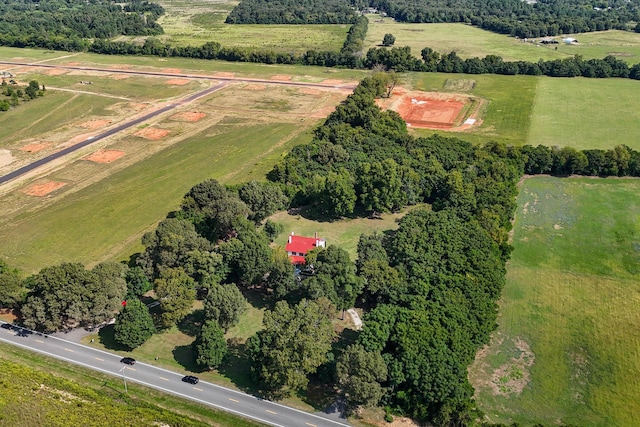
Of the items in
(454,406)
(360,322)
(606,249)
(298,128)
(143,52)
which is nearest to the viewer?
(454,406)

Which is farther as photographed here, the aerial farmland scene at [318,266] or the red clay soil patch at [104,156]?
the red clay soil patch at [104,156]

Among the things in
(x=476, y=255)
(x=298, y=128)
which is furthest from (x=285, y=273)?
(x=298, y=128)

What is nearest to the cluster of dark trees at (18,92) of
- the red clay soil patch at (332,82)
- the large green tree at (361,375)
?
the red clay soil patch at (332,82)

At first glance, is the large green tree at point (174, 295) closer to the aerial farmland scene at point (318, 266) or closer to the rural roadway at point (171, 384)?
Result: the aerial farmland scene at point (318, 266)

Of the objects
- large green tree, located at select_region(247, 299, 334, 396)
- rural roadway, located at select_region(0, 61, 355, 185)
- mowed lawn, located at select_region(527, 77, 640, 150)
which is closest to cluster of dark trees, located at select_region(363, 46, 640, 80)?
mowed lawn, located at select_region(527, 77, 640, 150)

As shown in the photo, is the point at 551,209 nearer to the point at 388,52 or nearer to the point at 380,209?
the point at 380,209

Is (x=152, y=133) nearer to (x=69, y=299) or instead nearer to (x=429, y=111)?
(x=429, y=111)
